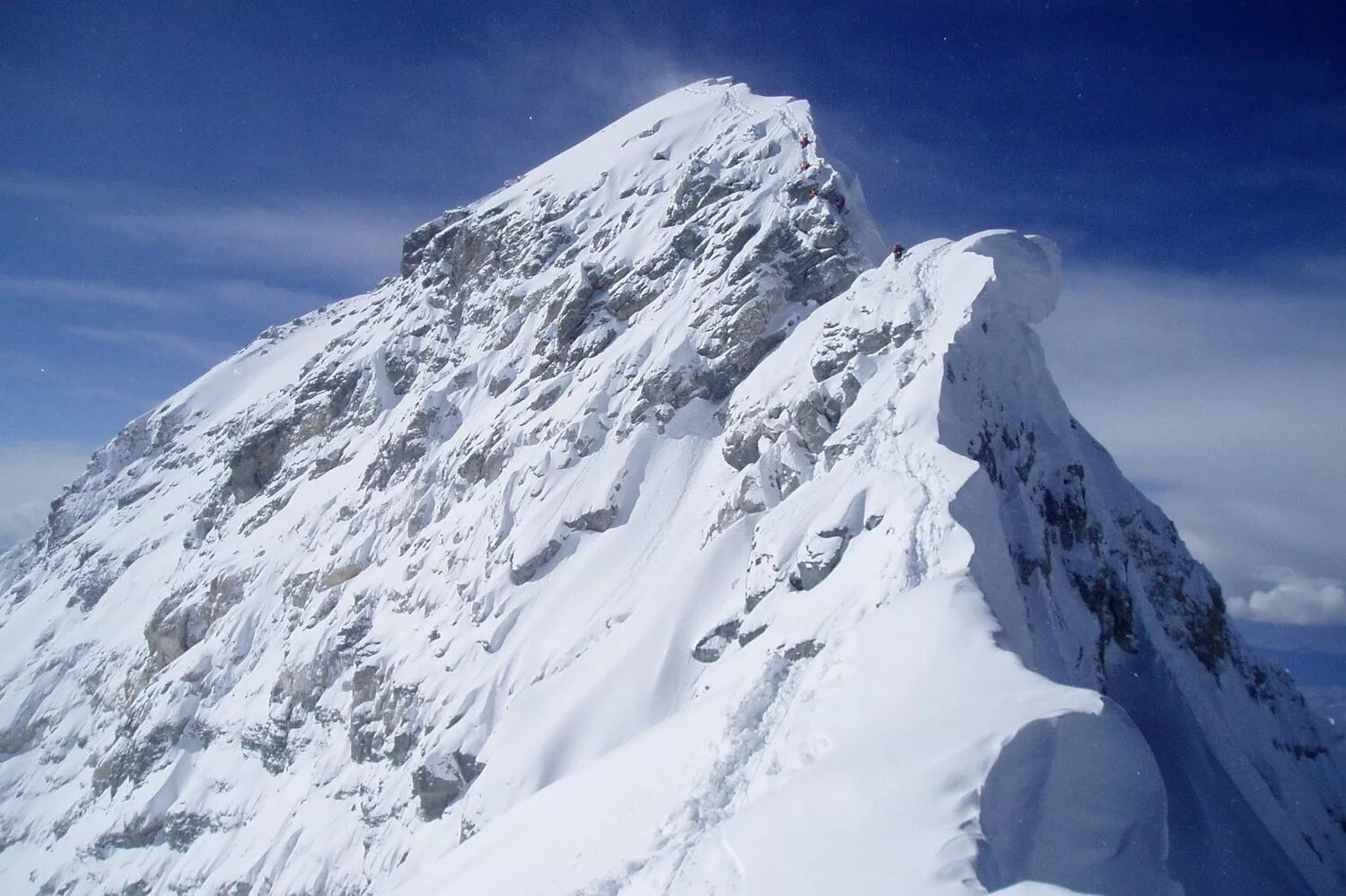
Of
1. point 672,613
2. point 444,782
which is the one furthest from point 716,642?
point 444,782

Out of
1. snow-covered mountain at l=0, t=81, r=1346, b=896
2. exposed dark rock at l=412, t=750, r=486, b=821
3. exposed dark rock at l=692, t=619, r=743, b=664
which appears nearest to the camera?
snow-covered mountain at l=0, t=81, r=1346, b=896

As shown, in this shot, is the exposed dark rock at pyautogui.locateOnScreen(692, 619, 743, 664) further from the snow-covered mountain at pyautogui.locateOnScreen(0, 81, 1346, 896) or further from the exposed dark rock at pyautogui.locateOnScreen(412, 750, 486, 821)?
the exposed dark rock at pyautogui.locateOnScreen(412, 750, 486, 821)

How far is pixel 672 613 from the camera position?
2580 centimetres

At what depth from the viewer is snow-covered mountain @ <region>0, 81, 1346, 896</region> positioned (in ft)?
35.1

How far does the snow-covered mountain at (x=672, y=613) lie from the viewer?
1069 cm

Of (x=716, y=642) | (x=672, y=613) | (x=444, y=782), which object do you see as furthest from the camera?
(x=444, y=782)

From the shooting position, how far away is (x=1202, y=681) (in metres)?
20.1

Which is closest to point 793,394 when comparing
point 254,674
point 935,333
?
point 935,333

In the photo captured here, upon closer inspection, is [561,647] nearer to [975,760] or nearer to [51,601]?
[975,760]

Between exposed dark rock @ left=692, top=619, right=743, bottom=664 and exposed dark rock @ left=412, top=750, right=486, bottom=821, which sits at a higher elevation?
exposed dark rock @ left=692, top=619, right=743, bottom=664

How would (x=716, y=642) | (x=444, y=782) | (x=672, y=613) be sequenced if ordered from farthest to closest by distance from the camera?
(x=444, y=782) → (x=672, y=613) → (x=716, y=642)

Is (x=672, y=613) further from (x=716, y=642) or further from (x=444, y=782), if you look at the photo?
(x=444, y=782)

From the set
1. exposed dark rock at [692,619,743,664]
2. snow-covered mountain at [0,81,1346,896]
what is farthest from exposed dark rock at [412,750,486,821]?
exposed dark rock at [692,619,743,664]

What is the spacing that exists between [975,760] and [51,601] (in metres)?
77.9
